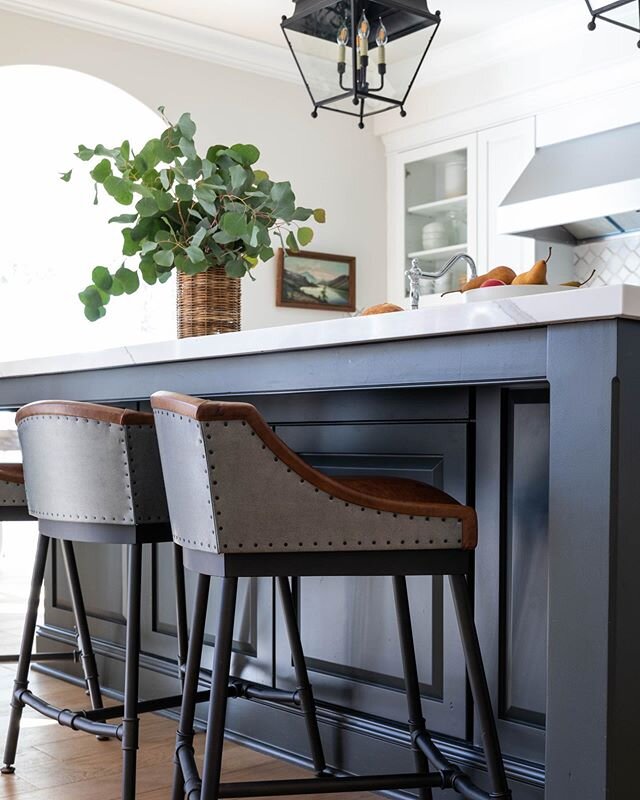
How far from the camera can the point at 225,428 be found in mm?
1549

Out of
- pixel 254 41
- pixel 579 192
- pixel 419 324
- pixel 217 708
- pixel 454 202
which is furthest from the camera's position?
pixel 454 202

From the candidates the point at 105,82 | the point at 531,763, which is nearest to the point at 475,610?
the point at 531,763

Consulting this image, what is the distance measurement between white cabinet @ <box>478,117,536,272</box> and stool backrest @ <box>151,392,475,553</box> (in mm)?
3938

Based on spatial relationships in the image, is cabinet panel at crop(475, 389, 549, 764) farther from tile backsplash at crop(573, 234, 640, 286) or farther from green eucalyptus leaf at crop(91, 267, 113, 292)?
tile backsplash at crop(573, 234, 640, 286)

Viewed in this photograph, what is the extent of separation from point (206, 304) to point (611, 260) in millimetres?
3203

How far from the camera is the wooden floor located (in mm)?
2203

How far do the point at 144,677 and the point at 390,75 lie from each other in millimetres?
4073

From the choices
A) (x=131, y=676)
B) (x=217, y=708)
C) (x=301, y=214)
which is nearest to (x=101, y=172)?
(x=301, y=214)

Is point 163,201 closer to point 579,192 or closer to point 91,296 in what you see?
point 91,296

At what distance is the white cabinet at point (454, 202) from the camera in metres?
5.43

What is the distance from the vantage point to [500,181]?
5.47m

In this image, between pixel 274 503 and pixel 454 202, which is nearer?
pixel 274 503

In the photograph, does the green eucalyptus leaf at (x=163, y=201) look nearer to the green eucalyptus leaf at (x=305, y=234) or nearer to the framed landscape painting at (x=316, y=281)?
the green eucalyptus leaf at (x=305, y=234)

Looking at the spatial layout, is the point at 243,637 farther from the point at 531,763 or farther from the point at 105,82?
the point at 105,82
